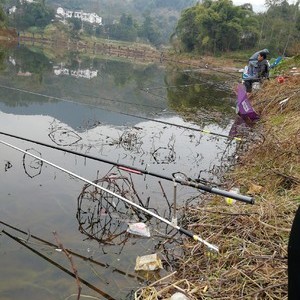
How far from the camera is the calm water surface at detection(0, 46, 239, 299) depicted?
12.5 feet

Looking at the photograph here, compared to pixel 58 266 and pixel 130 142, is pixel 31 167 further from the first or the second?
pixel 58 266

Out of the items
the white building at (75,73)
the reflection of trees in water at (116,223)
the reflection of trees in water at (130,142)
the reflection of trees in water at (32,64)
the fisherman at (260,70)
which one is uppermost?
the fisherman at (260,70)

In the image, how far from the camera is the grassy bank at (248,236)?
3164 millimetres

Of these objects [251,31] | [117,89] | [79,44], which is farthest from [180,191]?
[79,44]

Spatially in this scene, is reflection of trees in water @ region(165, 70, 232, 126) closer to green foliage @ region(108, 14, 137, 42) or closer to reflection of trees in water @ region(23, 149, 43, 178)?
reflection of trees in water @ region(23, 149, 43, 178)

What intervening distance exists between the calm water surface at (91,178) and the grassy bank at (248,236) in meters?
0.41

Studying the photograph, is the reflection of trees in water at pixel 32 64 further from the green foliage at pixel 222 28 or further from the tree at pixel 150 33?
the tree at pixel 150 33

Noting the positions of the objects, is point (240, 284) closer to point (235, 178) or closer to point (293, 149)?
point (235, 178)

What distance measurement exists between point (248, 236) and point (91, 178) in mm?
3047

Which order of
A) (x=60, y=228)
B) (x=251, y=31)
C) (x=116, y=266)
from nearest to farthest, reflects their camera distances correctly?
(x=116, y=266)
(x=60, y=228)
(x=251, y=31)

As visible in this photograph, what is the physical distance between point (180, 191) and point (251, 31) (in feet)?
169

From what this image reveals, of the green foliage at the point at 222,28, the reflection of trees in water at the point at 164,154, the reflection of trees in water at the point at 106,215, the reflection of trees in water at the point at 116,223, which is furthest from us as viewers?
the green foliage at the point at 222,28

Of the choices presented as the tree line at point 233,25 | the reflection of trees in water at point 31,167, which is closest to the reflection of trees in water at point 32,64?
the reflection of trees in water at point 31,167

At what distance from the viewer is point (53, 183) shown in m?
5.77
